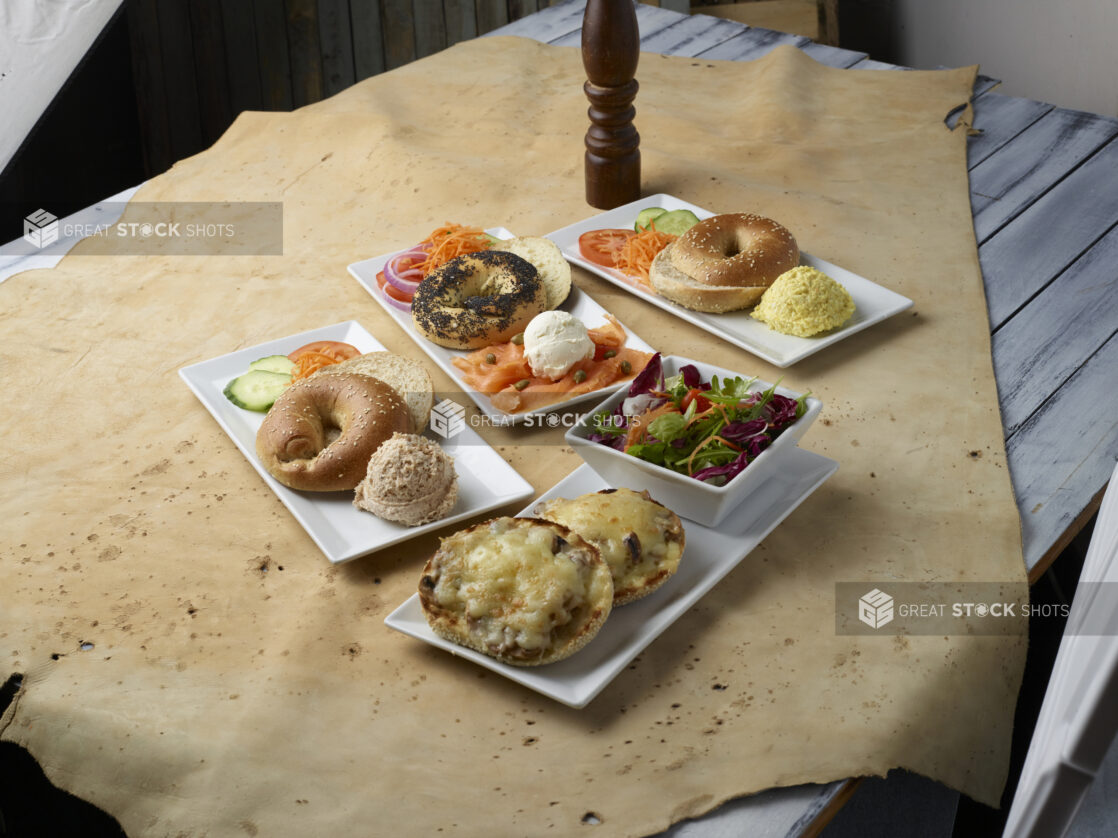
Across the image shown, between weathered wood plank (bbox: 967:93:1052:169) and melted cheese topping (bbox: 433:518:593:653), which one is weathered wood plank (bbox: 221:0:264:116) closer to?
weathered wood plank (bbox: 967:93:1052:169)

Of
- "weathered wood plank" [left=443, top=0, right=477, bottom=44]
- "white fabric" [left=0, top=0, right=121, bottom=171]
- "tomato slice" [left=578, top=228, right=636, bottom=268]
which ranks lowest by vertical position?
"weathered wood plank" [left=443, top=0, right=477, bottom=44]

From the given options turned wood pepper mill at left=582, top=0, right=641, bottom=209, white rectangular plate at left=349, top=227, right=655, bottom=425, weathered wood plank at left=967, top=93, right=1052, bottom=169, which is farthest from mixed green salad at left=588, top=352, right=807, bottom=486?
weathered wood plank at left=967, top=93, right=1052, bottom=169

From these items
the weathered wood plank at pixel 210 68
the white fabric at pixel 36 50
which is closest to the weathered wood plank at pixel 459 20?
the weathered wood plank at pixel 210 68

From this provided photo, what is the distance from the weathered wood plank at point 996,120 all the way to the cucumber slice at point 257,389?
203 cm

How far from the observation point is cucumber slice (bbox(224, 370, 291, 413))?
6.47 ft

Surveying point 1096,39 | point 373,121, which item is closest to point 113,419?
point 373,121

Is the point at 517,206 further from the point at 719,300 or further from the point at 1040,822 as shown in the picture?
the point at 1040,822

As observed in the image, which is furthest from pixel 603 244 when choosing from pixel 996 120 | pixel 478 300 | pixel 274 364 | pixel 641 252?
pixel 996 120

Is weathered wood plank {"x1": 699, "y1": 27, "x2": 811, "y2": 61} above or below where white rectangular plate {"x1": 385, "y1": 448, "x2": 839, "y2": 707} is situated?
below

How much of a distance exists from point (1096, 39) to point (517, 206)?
250 cm

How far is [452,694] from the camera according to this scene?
1414 millimetres

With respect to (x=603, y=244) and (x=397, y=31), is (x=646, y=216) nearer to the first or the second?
(x=603, y=244)

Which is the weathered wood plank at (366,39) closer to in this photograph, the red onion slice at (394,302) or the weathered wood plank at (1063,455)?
the red onion slice at (394,302)

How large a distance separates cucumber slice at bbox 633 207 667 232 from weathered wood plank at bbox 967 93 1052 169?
3.13 feet
